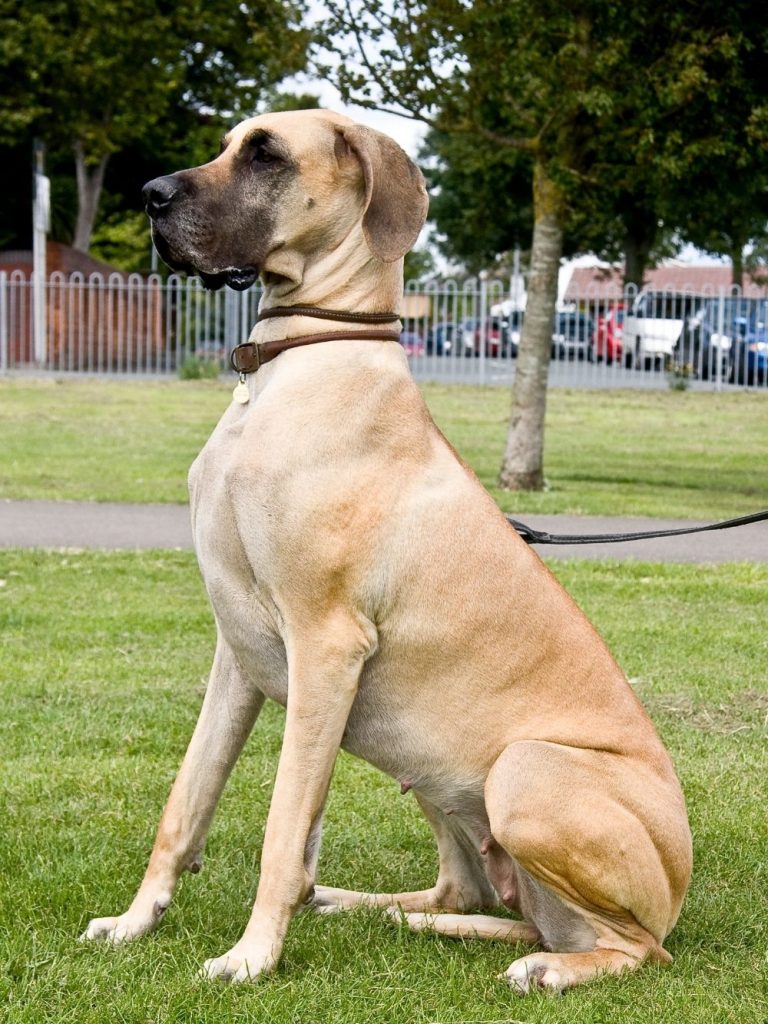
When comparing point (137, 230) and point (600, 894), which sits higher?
point (137, 230)

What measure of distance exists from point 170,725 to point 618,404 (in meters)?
20.8

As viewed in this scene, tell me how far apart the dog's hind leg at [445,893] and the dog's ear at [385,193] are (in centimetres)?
162

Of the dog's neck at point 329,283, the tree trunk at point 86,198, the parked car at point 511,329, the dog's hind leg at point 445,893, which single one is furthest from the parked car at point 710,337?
the dog's neck at point 329,283

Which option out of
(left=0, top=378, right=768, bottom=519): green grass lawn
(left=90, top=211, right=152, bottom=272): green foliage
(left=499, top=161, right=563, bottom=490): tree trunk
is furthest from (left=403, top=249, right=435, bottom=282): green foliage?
(left=499, top=161, right=563, bottom=490): tree trunk

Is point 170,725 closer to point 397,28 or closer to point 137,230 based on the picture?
point 397,28

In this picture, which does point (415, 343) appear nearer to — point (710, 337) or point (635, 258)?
point (710, 337)

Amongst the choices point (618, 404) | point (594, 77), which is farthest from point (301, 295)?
point (618, 404)

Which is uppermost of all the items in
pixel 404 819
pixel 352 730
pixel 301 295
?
pixel 301 295

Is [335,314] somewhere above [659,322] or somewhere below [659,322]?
below

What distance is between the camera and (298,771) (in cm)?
355

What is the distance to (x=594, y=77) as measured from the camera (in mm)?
12258

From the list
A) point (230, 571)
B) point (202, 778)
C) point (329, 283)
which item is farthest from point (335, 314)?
point (202, 778)

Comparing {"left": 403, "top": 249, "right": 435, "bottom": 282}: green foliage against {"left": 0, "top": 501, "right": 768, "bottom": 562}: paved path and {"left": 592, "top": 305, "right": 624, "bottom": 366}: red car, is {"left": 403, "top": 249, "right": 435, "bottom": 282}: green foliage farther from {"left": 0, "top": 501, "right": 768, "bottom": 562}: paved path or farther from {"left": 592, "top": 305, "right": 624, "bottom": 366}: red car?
{"left": 0, "top": 501, "right": 768, "bottom": 562}: paved path

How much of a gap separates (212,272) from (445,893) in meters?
1.88
